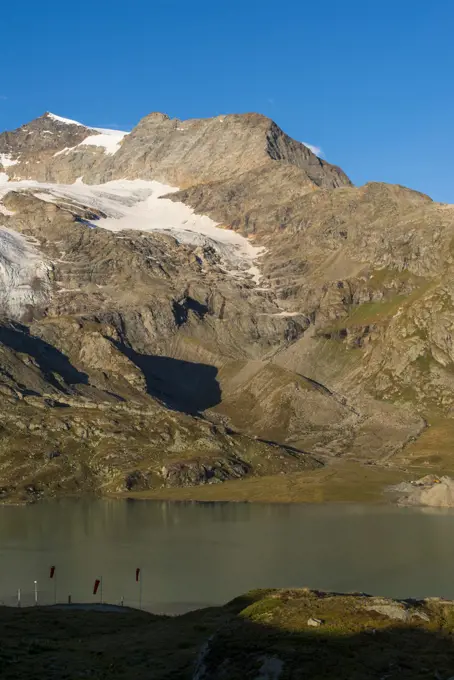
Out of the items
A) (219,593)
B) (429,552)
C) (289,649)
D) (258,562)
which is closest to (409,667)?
(289,649)

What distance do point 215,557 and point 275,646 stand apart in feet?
338

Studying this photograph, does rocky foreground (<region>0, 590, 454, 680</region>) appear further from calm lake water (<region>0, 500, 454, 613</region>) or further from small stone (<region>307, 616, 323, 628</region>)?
calm lake water (<region>0, 500, 454, 613</region>)

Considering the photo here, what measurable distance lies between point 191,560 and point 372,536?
1787 inches

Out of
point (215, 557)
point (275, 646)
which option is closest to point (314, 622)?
point (275, 646)

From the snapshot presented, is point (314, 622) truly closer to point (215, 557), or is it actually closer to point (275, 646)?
point (275, 646)

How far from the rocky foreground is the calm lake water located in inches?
1783

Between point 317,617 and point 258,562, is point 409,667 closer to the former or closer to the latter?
point 317,617

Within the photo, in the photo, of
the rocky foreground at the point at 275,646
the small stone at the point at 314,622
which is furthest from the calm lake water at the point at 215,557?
the small stone at the point at 314,622

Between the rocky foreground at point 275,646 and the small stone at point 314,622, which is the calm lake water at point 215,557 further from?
the small stone at point 314,622

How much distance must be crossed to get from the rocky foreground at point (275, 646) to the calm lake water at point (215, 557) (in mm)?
45298

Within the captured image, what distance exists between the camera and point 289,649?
43.7 meters

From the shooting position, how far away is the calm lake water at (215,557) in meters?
116

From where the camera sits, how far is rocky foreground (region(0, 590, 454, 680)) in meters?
42.1

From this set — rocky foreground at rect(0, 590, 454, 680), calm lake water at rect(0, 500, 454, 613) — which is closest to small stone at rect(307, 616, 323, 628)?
rocky foreground at rect(0, 590, 454, 680)
